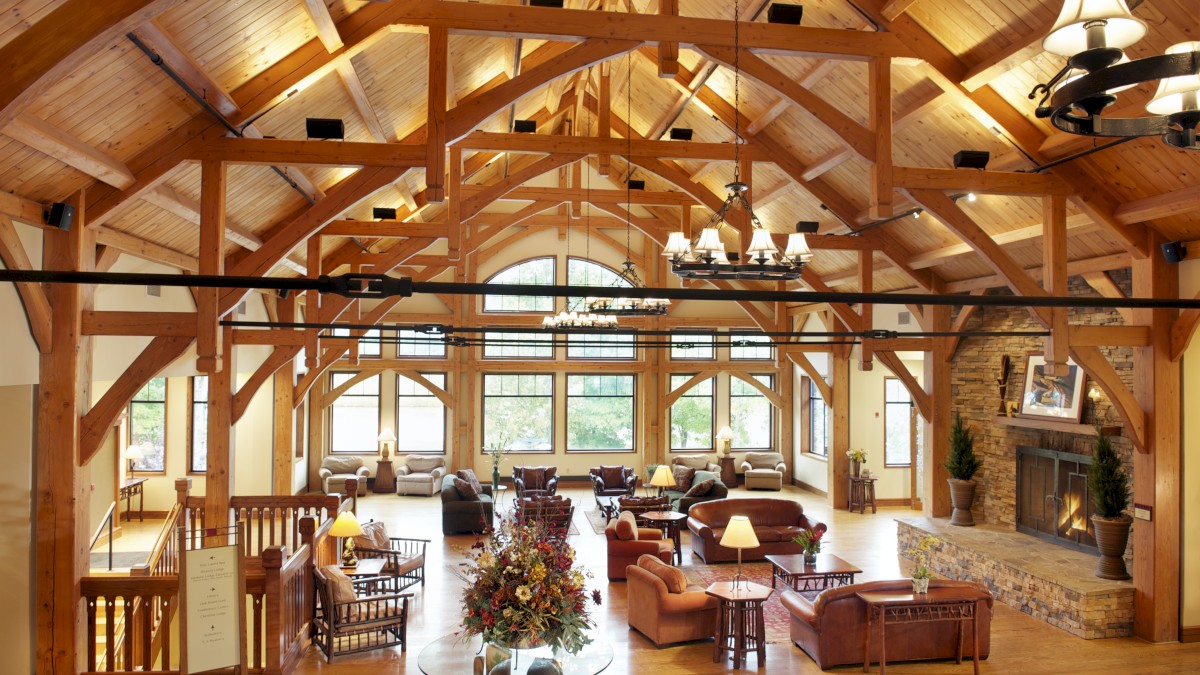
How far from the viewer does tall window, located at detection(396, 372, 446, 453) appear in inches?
700

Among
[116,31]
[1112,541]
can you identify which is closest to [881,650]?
[1112,541]

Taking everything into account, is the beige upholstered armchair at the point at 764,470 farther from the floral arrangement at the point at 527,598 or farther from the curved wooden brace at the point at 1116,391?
the floral arrangement at the point at 527,598

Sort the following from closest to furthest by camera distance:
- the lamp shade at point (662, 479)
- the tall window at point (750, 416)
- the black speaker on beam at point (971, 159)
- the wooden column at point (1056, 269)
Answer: the black speaker on beam at point (971, 159)
the wooden column at point (1056, 269)
the lamp shade at point (662, 479)
the tall window at point (750, 416)

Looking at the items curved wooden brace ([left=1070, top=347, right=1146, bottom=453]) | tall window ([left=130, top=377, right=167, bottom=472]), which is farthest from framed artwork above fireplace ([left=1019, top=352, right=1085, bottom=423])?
tall window ([left=130, top=377, right=167, bottom=472])

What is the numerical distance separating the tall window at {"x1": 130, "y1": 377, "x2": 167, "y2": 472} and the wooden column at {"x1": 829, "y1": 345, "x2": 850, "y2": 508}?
1218cm

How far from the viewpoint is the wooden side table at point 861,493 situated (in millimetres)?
14906

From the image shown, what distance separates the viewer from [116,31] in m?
3.73

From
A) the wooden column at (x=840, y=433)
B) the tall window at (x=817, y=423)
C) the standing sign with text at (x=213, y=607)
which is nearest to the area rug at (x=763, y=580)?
the wooden column at (x=840, y=433)

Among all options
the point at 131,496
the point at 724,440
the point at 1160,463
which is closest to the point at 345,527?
the point at 131,496

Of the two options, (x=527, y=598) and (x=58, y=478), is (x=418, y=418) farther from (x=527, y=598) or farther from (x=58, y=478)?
(x=527, y=598)

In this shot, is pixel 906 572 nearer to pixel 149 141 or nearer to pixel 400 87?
pixel 400 87

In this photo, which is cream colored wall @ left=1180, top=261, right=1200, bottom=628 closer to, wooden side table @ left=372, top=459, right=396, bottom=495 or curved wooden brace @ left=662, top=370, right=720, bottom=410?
curved wooden brace @ left=662, top=370, right=720, bottom=410

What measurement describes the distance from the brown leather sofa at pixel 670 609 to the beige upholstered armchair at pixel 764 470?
365 inches

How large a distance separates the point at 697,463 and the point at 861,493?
373 cm
